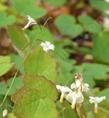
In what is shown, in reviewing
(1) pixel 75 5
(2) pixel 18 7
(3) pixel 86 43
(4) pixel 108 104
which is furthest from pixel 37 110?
(1) pixel 75 5

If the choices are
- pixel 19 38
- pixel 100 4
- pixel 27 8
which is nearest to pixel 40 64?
pixel 19 38

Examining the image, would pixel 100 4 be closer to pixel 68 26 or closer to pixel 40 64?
pixel 68 26

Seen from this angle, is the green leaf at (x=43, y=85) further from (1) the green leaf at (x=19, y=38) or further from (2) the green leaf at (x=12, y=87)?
(1) the green leaf at (x=19, y=38)

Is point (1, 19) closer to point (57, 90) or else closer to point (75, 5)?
point (57, 90)

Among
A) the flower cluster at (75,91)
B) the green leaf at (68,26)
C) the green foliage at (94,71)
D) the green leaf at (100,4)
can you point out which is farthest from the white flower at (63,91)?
the green leaf at (100,4)

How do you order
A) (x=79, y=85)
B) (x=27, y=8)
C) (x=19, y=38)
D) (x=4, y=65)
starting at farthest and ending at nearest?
(x=27, y=8)
(x=19, y=38)
(x=4, y=65)
(x=79, y=85)

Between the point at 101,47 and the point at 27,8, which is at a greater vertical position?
the point at 27,8
